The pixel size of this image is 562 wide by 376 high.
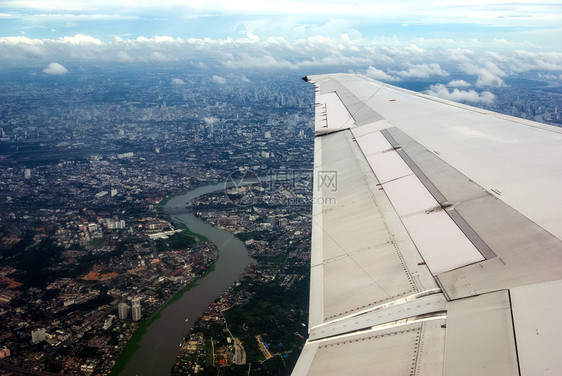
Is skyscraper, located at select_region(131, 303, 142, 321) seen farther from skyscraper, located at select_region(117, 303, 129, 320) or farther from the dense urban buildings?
skyscraper, located at select_region(117, 303, 129, 320)

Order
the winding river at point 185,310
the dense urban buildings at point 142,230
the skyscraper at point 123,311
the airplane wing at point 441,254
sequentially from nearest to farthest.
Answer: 1. the airplane wing at point 441,254
2. the winding river at point 185,310
3. the dense urban buildings at point 142,230
4. the skyscraper at point 123,311

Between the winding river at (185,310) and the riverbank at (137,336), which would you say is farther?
the winding river at (185,310)

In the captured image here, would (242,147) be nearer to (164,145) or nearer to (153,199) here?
(164,145)

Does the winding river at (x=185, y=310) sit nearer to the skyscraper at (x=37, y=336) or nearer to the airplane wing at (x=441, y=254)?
the skyscraper at (x=37, y=336)

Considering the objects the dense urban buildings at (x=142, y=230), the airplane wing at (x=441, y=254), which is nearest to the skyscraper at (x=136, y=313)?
the dense urban buildings at (x=142, y=230)

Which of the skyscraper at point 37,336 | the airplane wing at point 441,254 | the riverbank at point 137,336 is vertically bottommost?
the riverbank at point 137,336

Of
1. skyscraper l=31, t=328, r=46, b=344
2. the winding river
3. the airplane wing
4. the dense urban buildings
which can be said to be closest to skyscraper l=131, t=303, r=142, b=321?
the dense urban buildings

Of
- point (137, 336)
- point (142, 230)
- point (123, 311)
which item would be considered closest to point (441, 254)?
point (137, 336)
